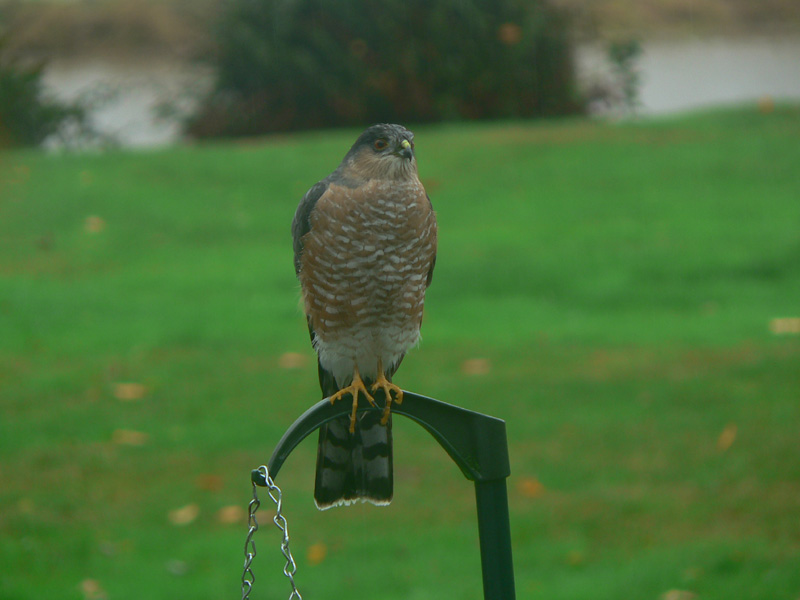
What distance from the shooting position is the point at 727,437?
18.6 ft

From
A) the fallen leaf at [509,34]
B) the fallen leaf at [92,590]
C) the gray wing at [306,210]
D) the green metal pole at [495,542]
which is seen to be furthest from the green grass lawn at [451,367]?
the green metal pole at [495,542]

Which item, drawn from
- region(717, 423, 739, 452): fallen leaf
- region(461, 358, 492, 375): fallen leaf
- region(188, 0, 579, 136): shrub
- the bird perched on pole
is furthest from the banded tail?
region(188, 0, 579, 136): shrub

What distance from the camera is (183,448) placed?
587 cm

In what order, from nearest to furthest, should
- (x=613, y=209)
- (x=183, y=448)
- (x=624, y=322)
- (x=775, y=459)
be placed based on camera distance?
(x=775, y=459) → (x=183, y=448) → (x=624, y=322) → (x=613, y=209)

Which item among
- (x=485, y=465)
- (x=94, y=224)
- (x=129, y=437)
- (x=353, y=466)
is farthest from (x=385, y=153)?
(x=94, y=224)

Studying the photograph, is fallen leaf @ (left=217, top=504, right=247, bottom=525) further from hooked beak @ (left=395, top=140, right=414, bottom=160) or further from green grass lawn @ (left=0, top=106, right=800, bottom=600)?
hooked beak @ (left=395, top=140, right=414, bottom=160)

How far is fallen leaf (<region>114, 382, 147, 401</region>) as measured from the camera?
6586 millimetres

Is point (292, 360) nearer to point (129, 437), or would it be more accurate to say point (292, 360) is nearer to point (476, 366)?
point (476, 366)

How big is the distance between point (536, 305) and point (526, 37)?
21.0 feet

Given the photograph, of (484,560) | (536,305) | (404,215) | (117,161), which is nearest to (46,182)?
(117,161)

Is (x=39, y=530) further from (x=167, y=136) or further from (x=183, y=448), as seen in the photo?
(x=167, y=136)

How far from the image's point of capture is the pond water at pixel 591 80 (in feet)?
48.3

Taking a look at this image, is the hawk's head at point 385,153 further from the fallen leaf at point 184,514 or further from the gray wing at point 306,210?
the fallen leaf at point 184,514

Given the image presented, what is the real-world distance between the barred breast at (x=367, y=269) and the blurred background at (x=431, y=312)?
1562mm
